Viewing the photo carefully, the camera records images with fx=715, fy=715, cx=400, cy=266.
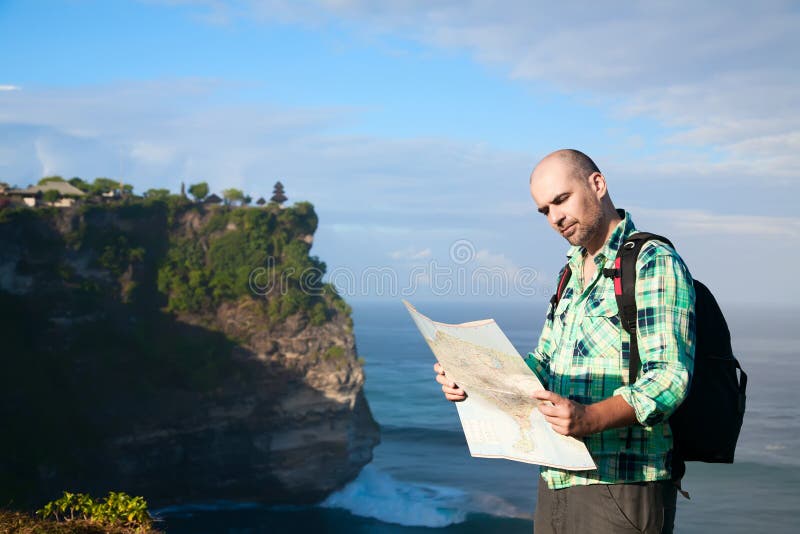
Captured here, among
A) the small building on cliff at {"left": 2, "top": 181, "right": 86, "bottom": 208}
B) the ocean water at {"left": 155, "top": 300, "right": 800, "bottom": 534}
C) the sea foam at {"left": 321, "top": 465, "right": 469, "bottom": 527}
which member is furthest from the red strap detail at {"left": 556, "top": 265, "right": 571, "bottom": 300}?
the sea foam at {"left": 321, "top": 465, "right": 469, "bottom": 527}

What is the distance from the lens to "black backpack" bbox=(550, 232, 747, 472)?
2.01 metres

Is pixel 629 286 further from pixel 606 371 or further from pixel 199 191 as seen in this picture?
pixel 199 191

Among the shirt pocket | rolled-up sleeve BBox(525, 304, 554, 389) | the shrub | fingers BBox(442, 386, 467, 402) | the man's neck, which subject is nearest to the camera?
the shirt pocket

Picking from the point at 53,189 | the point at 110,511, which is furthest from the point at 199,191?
the point at 110,511

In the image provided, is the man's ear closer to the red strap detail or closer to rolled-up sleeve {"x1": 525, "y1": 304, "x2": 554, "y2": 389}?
the red strap detail

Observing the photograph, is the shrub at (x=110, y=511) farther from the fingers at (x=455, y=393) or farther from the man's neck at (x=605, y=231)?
the man's neck at (x=605, y=231)

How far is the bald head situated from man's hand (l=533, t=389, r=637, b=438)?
2.28 feet

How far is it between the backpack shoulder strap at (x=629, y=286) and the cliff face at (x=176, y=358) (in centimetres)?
3443

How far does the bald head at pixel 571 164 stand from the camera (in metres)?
2.18

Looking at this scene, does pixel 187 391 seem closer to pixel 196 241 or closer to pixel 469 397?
pixel 196 241

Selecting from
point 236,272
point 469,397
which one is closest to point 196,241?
point 236,272

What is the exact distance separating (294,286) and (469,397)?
38237 mm

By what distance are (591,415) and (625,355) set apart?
0.28 meters

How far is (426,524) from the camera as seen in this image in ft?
123
